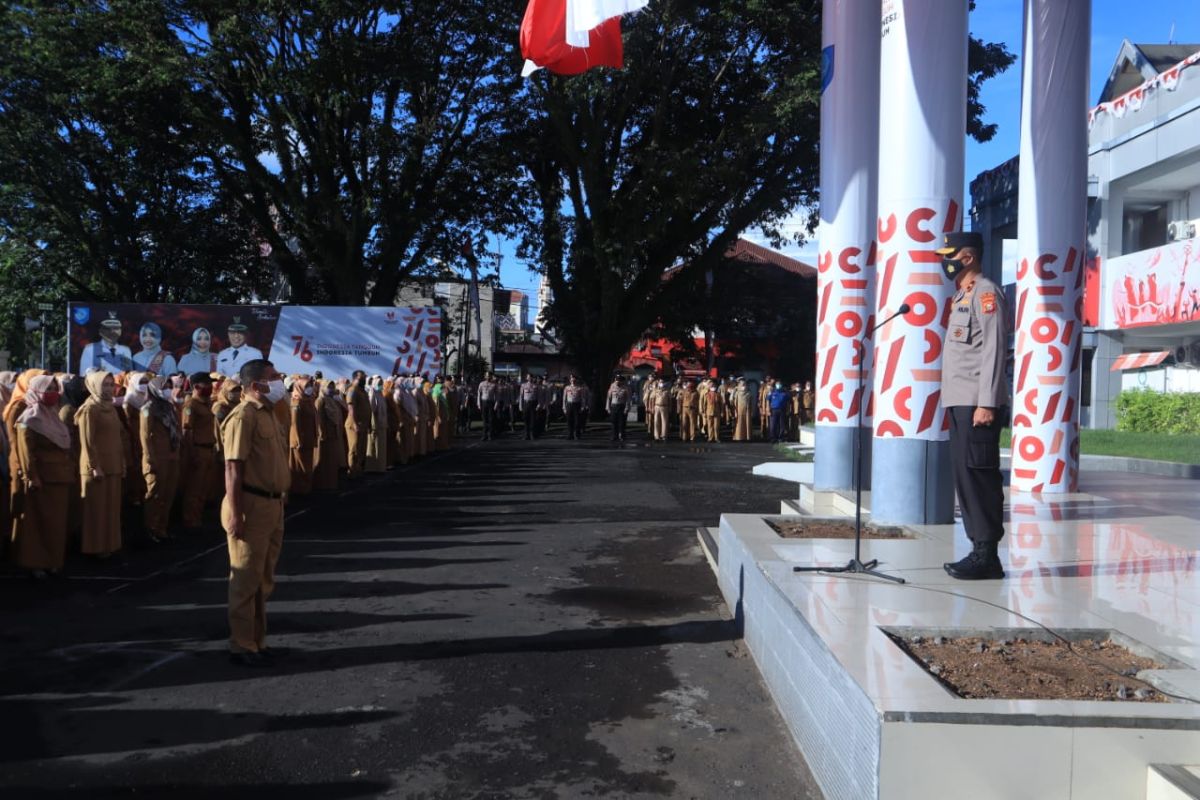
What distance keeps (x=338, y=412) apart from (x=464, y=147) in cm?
1637

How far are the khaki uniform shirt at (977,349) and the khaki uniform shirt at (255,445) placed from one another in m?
4.19

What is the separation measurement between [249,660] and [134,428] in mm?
6084

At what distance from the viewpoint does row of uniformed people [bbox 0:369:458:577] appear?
8148mm

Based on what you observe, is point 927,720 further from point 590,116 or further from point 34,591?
point 590,116

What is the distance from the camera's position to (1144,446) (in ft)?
59.8

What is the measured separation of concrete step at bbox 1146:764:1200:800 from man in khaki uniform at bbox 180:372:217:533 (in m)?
9.89

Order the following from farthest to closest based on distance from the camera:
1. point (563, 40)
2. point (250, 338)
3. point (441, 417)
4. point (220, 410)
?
point (441, 417) < point (250, 338) < point (220, 410) < point (563, 40)

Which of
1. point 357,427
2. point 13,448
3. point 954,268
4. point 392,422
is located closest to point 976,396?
point 954,268

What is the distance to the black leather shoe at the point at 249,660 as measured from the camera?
5.80m

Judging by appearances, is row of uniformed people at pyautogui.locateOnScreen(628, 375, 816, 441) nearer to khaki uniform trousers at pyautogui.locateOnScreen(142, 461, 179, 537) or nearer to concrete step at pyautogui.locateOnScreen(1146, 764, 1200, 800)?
khaki uniform trousers at pyautogui.locateOnScreen(142, 461, 179, 537)

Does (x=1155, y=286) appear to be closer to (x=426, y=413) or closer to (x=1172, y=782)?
(x=426, y=413)

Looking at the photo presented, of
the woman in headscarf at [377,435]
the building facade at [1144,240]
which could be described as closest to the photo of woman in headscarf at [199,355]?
the woman in headscarf at [377,435]

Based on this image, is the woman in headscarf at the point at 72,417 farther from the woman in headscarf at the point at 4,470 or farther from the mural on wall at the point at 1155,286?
the mural on wall at the point at 1155,286

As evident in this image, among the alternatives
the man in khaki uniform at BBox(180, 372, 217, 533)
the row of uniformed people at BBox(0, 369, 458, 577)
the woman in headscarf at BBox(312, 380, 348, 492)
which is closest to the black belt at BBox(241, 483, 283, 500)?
the row of uniformed people at BBox(0, 369, 458, 577)
